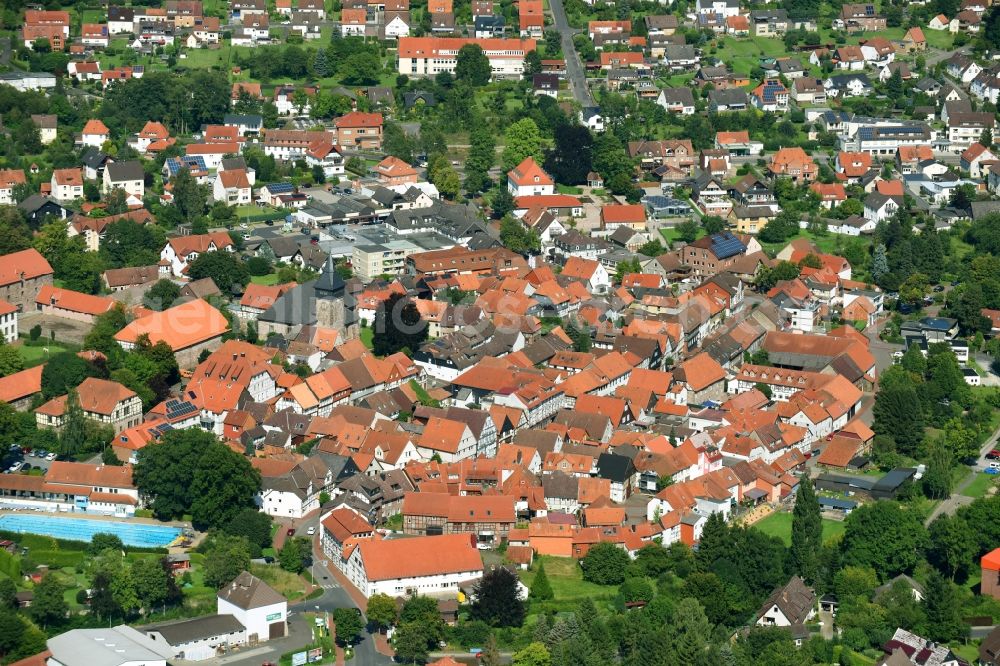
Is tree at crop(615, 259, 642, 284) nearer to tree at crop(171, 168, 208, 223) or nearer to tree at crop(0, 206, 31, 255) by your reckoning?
tree at crop(171, 168, 208, 223)

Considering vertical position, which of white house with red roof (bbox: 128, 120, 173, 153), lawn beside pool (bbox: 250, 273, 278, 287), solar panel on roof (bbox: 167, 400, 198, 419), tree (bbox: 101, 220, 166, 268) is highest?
white house with red roof (bbox: 128, 120, 173, 153)

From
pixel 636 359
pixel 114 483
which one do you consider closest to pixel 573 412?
pixel 636 359

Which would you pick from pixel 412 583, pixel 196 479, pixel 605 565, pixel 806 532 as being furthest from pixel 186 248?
pixel 806 532

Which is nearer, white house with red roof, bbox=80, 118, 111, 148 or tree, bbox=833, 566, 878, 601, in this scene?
tree, bbox=833, 566, 878, 601

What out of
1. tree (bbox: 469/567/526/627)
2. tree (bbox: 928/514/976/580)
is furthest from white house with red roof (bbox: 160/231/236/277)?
tree (bbox: 928/514/976/580)

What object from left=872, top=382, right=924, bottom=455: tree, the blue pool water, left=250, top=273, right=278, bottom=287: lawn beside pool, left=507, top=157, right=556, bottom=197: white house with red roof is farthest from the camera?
left=507, top=157, right=556, bottom=197: white house with red roof

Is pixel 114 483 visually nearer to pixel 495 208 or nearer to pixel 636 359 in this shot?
pixel 636 359

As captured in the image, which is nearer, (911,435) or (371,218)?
(911,435)
